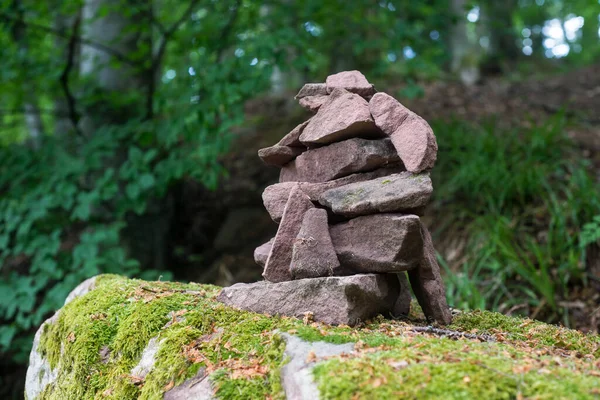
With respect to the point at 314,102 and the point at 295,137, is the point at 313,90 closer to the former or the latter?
the point at 314,102

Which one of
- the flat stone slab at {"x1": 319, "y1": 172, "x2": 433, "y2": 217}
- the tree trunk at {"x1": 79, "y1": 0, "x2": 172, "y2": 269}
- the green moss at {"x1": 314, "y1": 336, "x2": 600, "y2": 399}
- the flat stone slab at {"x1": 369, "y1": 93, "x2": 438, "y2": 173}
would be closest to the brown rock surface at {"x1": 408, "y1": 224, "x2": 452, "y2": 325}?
the flat stone slab at {"x1": 319, "y1": 172, "x2": 433, "y2": 217}

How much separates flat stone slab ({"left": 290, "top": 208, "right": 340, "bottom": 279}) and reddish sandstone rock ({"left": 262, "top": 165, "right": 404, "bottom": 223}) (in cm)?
24

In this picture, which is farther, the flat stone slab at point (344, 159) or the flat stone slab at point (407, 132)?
the flat stone slab at point (344, 159)

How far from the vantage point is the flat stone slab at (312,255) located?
2.45 meters

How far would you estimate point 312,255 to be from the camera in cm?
246

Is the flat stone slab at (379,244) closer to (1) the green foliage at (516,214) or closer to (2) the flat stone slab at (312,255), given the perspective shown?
(2) the flat stone slab at (312,255)

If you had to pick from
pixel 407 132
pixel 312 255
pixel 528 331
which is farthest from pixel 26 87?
pixel 528 331

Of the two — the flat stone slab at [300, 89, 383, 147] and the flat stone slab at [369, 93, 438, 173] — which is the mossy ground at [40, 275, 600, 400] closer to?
the flat stone slab at [369, 93, 438, 173]

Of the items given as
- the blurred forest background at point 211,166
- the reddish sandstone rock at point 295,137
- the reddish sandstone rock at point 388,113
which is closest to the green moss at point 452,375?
the reddish sandstone rock at point 388,113

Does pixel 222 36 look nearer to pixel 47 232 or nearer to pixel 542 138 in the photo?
pixel 47 232

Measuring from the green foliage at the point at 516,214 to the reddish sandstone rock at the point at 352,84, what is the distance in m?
2.20

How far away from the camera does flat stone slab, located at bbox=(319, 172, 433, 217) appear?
233 centimetres

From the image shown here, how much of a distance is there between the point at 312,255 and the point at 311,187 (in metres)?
0.39

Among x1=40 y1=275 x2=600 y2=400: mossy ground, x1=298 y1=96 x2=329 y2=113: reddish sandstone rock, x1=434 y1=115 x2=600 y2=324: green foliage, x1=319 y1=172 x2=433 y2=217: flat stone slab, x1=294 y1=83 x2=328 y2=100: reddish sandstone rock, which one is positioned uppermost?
x1=294 y1=83 x2=328 y2=100: reddish sandstone rock
